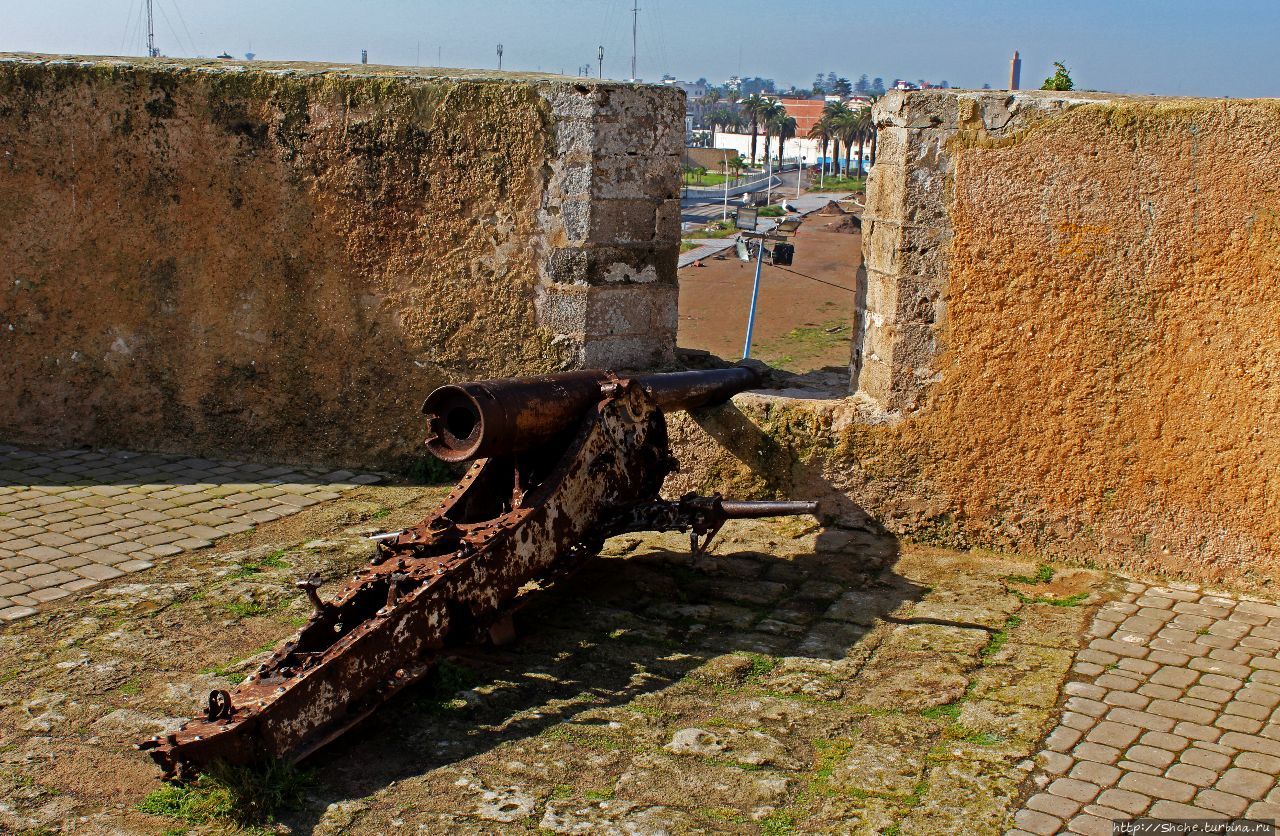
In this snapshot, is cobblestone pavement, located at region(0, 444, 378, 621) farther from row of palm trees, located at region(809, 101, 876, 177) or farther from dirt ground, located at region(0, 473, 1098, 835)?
row of palm trees, located at region(809, 101, 876, 177)

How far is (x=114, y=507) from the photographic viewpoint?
649cm

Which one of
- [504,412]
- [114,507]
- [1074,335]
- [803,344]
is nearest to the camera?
[504,412]

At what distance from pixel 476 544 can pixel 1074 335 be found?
287 centimetres

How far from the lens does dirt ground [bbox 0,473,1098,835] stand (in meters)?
3.71

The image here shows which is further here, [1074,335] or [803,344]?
[803,344]

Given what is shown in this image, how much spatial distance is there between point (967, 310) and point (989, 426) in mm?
549

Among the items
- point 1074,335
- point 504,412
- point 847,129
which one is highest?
point 847,129

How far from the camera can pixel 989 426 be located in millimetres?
5859

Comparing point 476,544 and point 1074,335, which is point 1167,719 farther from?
point 476,544

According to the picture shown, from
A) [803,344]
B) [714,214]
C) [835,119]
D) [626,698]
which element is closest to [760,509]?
[626,698]

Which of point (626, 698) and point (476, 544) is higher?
point (476, 544)

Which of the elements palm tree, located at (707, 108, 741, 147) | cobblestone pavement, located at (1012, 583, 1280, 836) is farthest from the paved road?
palm tree, located at (707, 108, 741, 147)

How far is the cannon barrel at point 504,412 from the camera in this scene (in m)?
4.65

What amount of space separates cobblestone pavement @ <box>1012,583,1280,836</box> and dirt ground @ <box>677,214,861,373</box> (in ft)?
15.1
